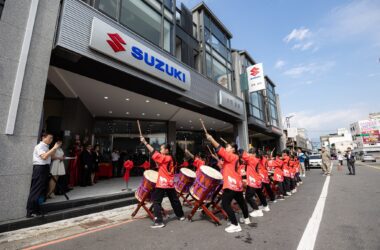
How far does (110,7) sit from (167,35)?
3.47m

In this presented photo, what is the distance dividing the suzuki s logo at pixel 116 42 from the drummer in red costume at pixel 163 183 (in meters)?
3.86

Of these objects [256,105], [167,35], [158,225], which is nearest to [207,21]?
[167,35]

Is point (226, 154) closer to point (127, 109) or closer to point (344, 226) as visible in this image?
point (344, 226)

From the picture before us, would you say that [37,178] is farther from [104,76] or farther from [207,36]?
[207,36]

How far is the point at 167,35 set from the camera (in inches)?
405

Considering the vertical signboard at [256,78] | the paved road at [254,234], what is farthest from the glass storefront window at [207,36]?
the paved road at [254,234]

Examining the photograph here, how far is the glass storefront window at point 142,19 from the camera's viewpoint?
26.6 feet

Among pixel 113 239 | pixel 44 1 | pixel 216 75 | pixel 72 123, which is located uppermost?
pixel 216 75

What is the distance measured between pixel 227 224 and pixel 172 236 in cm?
127

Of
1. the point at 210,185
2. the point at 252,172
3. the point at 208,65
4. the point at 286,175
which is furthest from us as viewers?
the point at 208,65

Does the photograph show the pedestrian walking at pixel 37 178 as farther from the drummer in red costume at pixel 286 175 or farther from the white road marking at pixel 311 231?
the drummer in red costume at pixel 286 175

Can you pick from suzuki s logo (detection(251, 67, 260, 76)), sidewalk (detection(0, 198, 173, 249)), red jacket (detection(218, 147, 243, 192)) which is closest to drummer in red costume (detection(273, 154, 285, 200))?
red jacket (detection(218, 147, 243, 192))

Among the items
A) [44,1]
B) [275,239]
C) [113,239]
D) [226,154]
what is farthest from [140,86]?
[275,239]

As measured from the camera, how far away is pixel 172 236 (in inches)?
133
